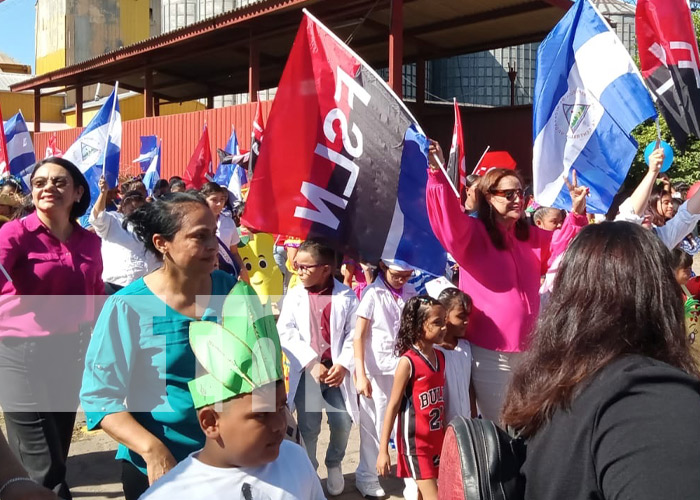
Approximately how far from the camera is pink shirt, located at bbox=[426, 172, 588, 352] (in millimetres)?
3639

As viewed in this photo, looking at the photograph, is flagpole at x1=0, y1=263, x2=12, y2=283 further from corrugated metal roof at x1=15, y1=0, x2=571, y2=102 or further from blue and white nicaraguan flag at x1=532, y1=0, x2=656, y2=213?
corrugated metal roof at x1=15, y1=0, x2=571, y2=102

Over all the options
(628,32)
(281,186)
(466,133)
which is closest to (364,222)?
(281,186)

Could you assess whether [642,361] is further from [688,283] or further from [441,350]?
[688,283]

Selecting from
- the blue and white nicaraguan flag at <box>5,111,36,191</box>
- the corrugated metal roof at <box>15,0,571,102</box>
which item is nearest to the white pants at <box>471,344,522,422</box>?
the blue and white nicaraguan flag at <box>5,111,36,191</box>

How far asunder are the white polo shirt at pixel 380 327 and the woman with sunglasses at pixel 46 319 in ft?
5.48

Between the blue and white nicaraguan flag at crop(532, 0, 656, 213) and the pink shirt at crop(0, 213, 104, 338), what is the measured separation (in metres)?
2.63

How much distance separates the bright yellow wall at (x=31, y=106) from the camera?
35.0 metres

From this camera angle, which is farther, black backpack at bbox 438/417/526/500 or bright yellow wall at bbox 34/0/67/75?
bright yellow wall at bbox 34/0/67/75

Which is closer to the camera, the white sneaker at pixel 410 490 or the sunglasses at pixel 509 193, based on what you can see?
the sunglasses at pixel 509 193

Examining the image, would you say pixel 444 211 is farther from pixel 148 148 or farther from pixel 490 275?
pixel 148 148

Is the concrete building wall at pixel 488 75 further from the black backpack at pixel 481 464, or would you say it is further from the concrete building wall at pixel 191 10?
the black backpack at pixel 481 464

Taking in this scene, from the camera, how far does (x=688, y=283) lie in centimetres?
598

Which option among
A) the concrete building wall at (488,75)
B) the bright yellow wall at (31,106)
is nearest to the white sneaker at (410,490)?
the concrete building wall at (488,75)

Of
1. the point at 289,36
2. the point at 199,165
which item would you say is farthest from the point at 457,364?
the point at 289,36
